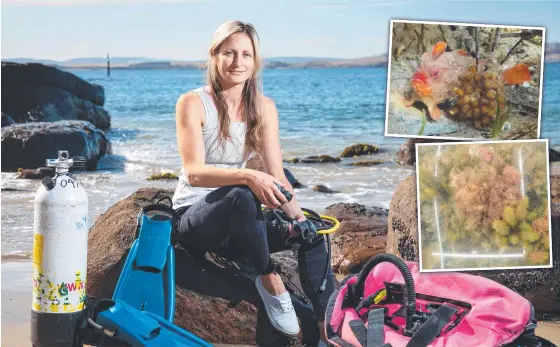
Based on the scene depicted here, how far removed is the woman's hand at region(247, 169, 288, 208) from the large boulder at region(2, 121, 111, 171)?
29.0ft

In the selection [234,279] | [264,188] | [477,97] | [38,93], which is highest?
[477,97]

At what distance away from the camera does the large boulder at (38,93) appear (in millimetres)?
18625

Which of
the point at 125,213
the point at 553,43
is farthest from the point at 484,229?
the point at 553,43

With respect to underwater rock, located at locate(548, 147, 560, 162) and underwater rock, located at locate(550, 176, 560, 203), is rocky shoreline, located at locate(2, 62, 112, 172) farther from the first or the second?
underwater rock, located at locate(550, 176, 560, 203)

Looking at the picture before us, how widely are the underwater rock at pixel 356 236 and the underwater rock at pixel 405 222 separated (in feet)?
2.91

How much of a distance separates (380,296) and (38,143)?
30.8 feet

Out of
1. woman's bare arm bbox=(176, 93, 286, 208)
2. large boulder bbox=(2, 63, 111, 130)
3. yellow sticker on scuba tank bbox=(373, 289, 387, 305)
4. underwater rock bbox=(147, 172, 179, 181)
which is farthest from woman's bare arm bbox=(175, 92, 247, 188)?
large boulder bbox=(2, 63, 111, 130)

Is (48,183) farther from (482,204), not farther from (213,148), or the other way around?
(482,204)

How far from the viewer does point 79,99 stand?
19234 millimetres

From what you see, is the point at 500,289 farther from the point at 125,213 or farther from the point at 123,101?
the point at 123,101

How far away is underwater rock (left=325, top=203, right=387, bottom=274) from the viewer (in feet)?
18.9

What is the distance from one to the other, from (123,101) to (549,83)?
51.6 feet

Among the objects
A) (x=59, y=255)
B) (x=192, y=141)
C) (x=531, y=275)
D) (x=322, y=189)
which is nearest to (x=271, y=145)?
A: (x=192, y=141)

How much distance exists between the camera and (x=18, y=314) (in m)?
4.54
